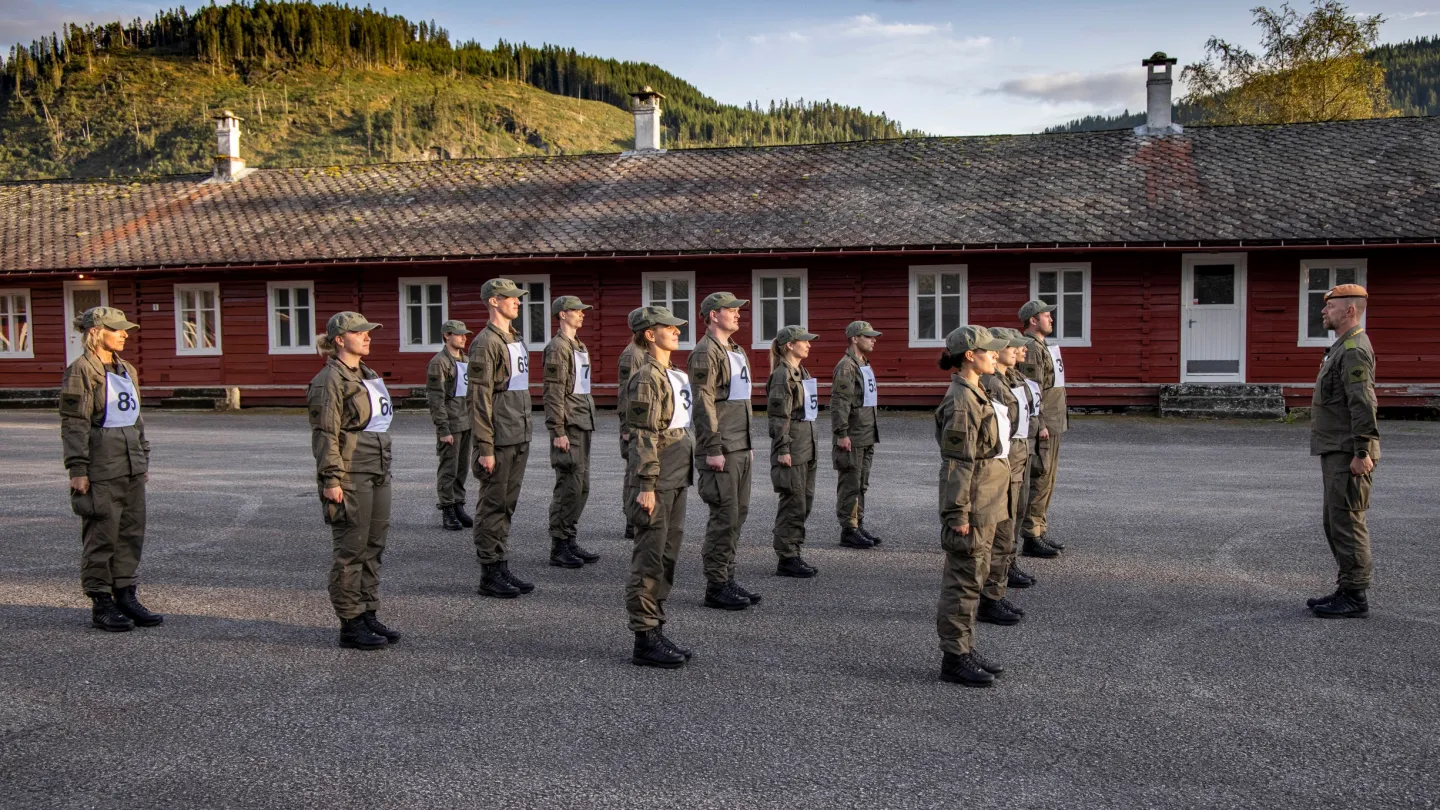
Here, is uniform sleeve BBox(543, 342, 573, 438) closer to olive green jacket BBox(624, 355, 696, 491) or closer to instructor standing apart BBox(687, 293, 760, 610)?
instructor standing apart BBox(687, 293, 760, 610)

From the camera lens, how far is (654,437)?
6.15 m

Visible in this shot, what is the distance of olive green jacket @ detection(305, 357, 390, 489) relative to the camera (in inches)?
241

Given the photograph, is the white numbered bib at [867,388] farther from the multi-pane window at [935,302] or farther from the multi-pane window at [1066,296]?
the multi-pane window at [1066,296]

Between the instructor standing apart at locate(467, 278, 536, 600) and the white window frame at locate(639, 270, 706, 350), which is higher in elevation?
the white window frame at locate(639, 270, 706, 350)

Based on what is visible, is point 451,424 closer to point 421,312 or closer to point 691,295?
point 691,295

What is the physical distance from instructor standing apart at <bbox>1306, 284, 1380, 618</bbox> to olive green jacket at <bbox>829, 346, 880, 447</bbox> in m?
3.28

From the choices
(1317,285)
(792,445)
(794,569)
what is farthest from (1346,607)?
(1317,285)

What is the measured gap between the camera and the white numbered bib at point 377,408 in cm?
637

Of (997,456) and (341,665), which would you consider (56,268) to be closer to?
(341,665)

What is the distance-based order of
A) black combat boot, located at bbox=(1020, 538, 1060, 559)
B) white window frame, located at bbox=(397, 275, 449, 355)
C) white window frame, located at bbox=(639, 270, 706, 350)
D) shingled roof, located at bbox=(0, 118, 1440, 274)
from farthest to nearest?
white window frame, located at bbox=(397, 275, 449, 355), white window frame, located at bbox=(639, 270, 706, 350), shingled roof, located at bbox=(0, 118, 1440, 274), black combat boot, located at bbox=(1020, 538, 1060, 559)

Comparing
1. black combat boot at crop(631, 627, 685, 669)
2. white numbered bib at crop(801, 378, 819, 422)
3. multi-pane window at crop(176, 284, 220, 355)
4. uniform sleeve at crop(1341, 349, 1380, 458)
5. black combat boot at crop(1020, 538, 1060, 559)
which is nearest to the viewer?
black combat boot at crop(631, 627, 685, 669)

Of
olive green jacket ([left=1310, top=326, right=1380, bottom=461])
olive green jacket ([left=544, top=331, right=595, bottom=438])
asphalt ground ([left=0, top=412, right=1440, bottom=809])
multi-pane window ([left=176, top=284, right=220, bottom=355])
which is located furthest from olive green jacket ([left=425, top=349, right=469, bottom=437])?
multi-pane window ([left=176, top=284, right=220, bottom=355])

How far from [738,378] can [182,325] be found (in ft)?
68.6

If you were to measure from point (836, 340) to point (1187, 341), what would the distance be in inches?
256
